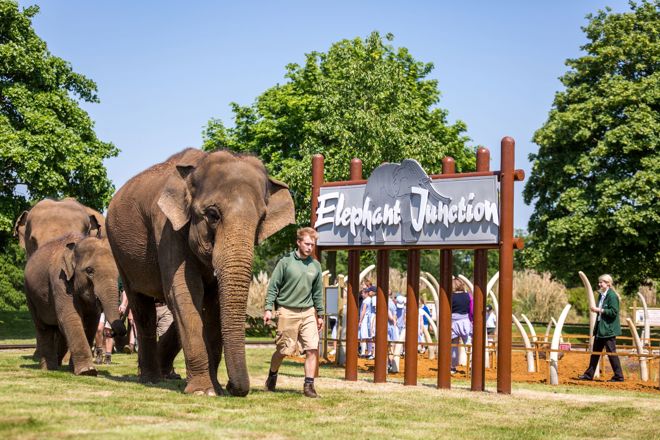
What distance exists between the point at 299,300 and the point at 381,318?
13.4ft

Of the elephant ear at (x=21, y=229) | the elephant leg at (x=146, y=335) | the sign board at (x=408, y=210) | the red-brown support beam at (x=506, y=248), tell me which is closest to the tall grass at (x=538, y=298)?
the elephant ear at (x=21, y=229)

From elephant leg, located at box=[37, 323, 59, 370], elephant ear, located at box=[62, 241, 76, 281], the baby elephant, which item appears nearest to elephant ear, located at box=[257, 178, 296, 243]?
the baby elephant

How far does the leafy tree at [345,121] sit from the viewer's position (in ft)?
121

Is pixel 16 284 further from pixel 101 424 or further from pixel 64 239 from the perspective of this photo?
pixel 101 424

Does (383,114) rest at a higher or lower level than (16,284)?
higher

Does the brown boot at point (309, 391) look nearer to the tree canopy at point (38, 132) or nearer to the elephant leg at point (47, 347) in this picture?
the elephant leg at point (47, 347)

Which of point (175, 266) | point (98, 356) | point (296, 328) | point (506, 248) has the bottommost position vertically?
point (98, 356)

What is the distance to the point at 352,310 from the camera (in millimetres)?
17234

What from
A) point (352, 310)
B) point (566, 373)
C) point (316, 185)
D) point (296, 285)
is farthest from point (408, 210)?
point (566, 373)

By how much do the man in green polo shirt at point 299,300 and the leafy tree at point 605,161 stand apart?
88.0ft

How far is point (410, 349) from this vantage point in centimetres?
1611

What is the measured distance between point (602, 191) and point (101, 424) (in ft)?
106

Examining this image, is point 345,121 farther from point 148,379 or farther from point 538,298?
point 148,379

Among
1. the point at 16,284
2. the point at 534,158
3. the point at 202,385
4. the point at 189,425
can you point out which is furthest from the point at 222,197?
the point at 16,284
